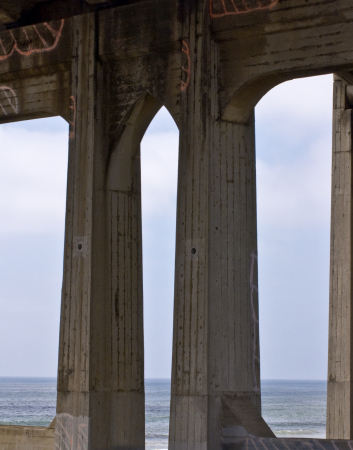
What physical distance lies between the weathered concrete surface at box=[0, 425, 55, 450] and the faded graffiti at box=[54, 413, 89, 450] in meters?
1.31

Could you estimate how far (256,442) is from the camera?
1341 centimetres

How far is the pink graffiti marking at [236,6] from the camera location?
14.1m

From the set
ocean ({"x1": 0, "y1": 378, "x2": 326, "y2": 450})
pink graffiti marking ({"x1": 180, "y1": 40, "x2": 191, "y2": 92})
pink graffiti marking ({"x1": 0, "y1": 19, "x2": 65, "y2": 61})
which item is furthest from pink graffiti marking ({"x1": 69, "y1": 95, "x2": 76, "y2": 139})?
ocean ({"x1": 0, "y1": 378, "x2": 326, "y2": 450})

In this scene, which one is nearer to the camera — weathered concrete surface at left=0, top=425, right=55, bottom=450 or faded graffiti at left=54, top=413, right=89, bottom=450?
faded graffiti at left=54, top=413, right=89, bottom=450

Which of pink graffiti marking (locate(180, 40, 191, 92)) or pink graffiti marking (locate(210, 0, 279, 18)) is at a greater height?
pink graffiti marking (locate(210, 0, 279, 18))

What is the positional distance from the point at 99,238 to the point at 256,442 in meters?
4.26

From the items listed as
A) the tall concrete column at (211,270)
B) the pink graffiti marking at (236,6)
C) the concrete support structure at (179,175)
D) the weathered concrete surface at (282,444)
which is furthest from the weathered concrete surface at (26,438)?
the pink graffiti marking at (236,6)

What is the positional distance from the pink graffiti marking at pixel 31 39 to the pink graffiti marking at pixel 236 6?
3.08 metres

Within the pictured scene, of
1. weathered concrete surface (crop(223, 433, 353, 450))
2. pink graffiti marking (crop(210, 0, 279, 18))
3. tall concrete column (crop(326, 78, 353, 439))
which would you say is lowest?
weathered concrete surface (crop(223, 433, 353, 450))

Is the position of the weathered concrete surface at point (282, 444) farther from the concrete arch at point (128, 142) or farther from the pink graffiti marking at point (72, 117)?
the pink graffiti marking at point (72, 117)

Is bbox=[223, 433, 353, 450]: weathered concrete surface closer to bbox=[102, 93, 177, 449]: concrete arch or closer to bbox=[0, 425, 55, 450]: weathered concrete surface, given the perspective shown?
bbox=[102, 93, 177, 449]: concrete arch

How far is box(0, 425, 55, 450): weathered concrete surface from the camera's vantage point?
16.6 metres

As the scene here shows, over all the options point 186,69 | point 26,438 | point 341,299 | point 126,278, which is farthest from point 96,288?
point 341,299

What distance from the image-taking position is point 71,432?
1509cm
